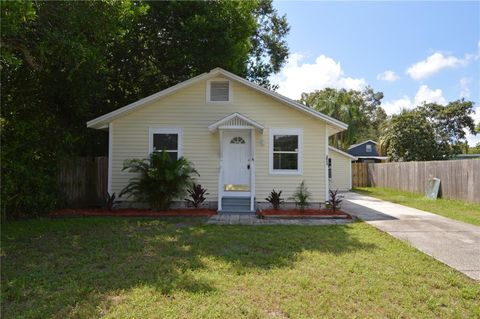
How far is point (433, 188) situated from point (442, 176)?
2.31 ft

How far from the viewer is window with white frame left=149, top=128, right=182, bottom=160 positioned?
35.4ft

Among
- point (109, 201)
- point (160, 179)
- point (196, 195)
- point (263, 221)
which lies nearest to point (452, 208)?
point (263, 221)

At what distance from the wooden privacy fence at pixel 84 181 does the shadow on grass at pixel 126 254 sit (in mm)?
3009

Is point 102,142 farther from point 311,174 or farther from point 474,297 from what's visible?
point 474,297

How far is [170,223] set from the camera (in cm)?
848

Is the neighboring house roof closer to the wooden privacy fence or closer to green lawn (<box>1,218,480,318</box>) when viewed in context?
the wooden privacy fence

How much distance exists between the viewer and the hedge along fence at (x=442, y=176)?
11.9 metres

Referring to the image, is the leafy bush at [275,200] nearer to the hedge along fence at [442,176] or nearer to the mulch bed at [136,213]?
→ the mulch bed at [136,213]

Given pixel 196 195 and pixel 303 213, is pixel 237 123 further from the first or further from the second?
pixel 303 213

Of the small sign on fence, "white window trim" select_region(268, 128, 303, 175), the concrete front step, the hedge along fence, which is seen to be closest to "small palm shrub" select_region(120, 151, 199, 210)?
the concrete front step

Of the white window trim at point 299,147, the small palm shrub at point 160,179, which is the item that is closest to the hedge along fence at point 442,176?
the white window trim at point 299,147

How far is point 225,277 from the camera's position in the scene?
4.46 meters

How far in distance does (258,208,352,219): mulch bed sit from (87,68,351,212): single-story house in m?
0.60

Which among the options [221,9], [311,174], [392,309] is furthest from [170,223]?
[221,9]
